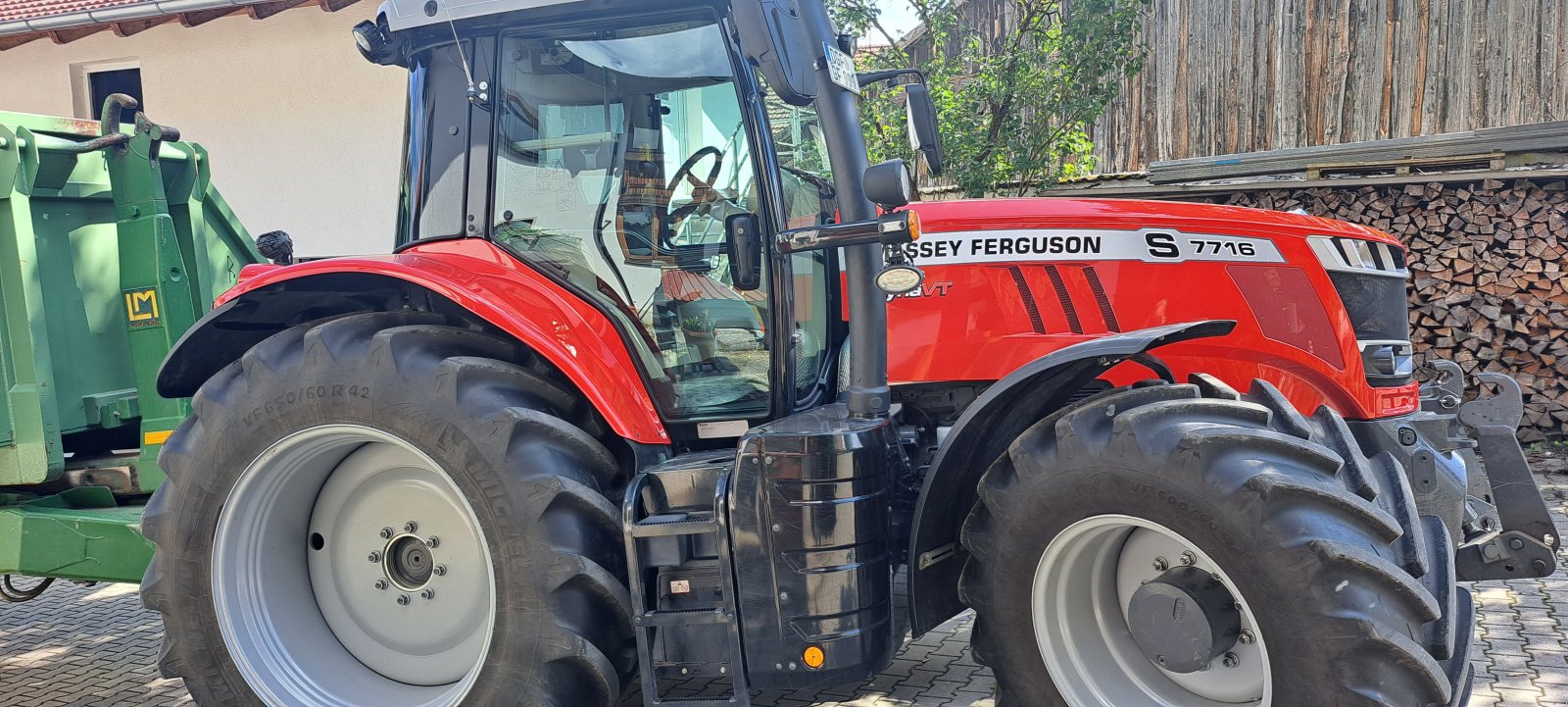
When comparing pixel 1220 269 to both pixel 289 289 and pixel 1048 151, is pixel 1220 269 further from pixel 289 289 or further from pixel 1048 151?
pixel 1048 151

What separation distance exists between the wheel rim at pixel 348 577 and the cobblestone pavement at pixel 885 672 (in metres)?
0.81

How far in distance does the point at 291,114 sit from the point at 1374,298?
29.2 ft

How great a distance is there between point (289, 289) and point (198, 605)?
0.92 metres

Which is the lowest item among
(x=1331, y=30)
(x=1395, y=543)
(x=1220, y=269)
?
(x=1395, y=543)

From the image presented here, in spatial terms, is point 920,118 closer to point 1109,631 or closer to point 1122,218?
point 1122,218

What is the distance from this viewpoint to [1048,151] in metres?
7.88

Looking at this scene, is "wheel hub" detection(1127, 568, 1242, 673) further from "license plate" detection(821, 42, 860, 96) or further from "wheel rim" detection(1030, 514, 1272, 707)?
"license plate" detection(821, 42, 860, 96)

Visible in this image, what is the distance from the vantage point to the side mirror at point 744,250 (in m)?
3.06

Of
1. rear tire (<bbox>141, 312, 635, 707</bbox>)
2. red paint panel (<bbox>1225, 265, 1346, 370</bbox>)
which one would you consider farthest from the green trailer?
red paint panel (<bbox>1225, 265, 1346, 370</bbox>)

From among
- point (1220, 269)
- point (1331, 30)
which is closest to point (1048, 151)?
point (1331, 30)

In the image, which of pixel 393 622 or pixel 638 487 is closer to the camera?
pixel 638 487

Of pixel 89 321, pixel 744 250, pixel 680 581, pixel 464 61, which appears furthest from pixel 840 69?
pixel 89 321

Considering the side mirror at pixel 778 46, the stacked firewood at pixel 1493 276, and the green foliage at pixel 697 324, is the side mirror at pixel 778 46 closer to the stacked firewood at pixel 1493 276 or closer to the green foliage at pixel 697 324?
the green foliage at pixel 697 324

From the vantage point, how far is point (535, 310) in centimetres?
319
